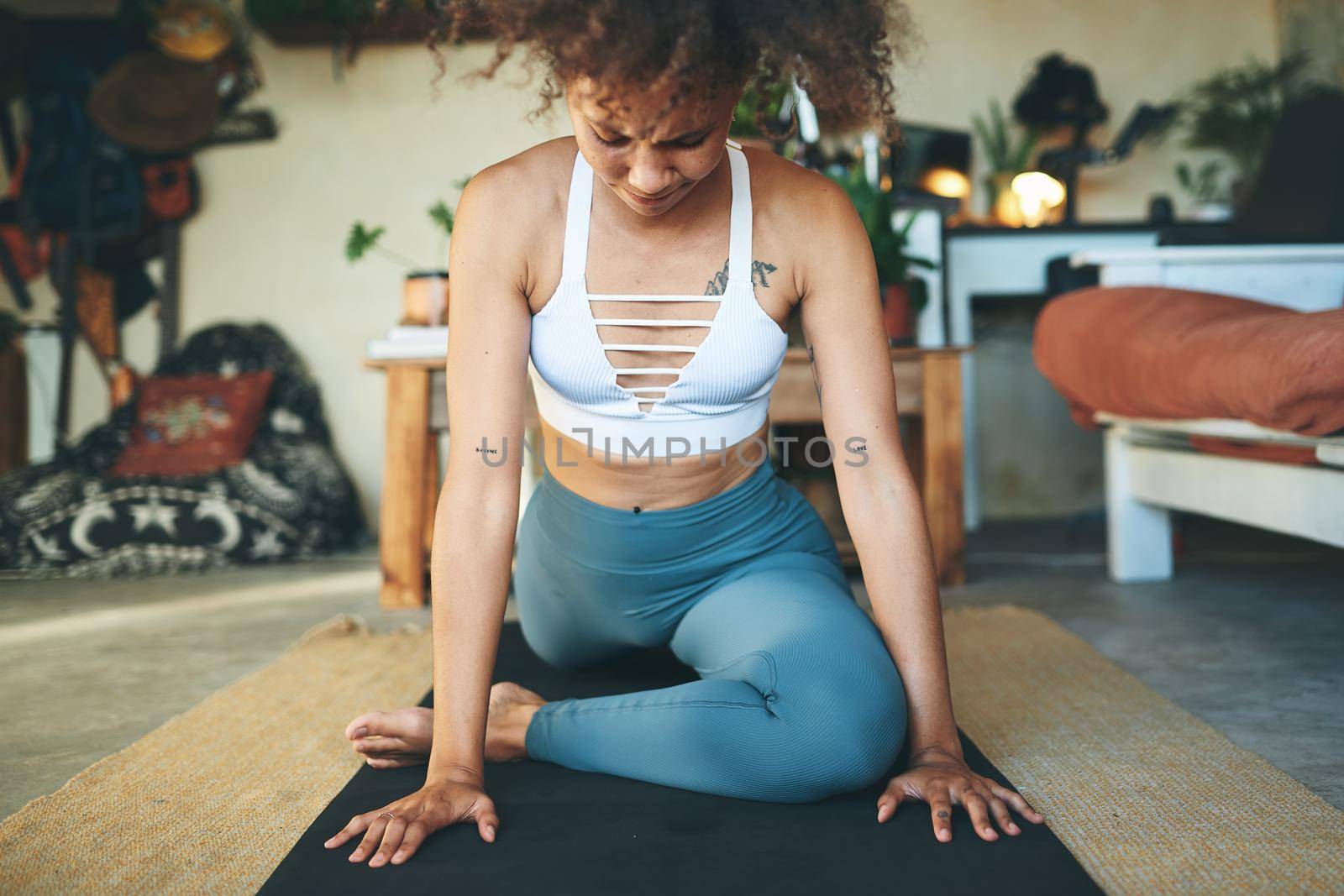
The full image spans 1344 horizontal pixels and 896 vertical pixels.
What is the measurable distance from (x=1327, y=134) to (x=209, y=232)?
3.55 m

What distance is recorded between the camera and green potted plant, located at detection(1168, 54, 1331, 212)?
363cm

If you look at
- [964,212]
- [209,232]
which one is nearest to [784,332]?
[964,212]

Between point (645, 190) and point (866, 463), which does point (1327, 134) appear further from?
point (645, 190)

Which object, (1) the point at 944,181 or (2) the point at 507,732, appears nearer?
(2) the point at 507,732

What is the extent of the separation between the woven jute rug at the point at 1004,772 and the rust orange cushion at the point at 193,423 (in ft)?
5.77

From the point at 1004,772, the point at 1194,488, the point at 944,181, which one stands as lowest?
the point at 1004,772

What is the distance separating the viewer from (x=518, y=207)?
1217 mm

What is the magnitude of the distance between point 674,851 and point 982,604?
148cm

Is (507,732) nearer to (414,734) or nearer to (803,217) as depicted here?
(414,734)

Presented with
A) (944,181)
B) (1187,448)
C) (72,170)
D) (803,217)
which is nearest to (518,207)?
(803,217)

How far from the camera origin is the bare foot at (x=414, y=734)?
1.25 m

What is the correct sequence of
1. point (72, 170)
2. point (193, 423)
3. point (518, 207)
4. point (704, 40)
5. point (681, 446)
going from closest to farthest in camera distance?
point (704, 40) < point (518, 207) < point (681, 446) < point (193, 423) < point (72, 170)

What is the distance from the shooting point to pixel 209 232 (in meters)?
3.87

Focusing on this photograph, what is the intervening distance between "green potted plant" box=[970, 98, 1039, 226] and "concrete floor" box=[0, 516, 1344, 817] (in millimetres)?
1234
